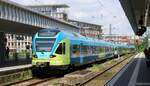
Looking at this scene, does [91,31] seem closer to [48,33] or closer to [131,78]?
[48,33]

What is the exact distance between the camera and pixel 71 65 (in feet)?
96.3

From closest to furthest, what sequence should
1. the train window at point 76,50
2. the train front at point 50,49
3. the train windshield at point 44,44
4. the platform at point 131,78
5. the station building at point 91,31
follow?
the platform at point 131,78
the train front at point 50,49
the train windshield at point 44,44
the train window at point 76,50
the station building at point 91,31

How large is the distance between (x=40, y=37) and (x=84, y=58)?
8.48 m

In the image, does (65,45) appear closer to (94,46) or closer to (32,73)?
(32,73)

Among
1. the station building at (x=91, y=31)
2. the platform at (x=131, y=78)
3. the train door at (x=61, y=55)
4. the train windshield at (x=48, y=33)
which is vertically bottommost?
the platform at (x=131, y=78)

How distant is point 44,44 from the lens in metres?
26.7

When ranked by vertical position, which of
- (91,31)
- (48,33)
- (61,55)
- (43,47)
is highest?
(91,31)

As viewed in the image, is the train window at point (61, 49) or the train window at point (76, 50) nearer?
the train window at point (61, 49)

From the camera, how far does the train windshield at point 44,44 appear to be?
2641 cm

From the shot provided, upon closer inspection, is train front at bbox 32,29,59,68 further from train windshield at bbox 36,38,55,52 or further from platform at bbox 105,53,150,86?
platform at bbox 105,53,150,86

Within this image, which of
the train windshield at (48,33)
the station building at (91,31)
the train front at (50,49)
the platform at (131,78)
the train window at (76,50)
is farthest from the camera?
the station building at (91,31)

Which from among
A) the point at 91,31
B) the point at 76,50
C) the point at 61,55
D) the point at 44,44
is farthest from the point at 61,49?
the point at 91,31

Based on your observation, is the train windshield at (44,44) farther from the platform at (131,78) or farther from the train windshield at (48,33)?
the platform at (131,78)

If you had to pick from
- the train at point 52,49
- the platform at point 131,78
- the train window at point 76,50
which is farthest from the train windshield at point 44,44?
the platform at point 131,78
